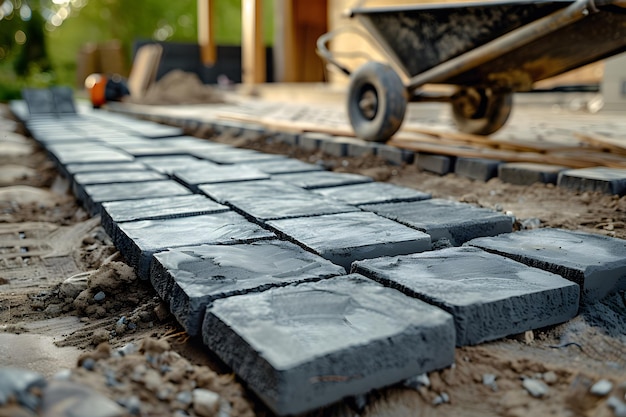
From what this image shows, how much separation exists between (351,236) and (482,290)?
603mm

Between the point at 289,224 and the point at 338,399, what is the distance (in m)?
1.10

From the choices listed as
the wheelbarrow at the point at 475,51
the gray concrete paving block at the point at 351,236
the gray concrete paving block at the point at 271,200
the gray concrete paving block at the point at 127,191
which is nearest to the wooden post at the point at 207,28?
the wheelbarrow at the point at 475,51

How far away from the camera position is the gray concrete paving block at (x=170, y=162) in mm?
3789

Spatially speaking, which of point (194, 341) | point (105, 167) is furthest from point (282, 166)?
point (194, 341)

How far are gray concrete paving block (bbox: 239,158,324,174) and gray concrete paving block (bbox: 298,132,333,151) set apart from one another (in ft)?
2.32

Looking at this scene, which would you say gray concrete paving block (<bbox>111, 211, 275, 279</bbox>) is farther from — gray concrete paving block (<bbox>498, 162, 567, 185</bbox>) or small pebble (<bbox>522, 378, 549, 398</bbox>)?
gray concrete paving block (<bbox>498, 162, 567, 185</bbox>)

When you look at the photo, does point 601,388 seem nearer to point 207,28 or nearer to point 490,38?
point 490,38

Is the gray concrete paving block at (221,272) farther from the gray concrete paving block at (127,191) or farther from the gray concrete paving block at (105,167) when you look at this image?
the gray concrete paving block at (105,167)

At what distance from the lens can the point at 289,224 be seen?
2.32m

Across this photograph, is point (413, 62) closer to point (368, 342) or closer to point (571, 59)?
point (571, 59)

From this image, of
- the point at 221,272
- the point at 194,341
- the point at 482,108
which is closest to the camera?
the point at 194,341

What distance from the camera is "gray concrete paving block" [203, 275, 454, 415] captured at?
4.13 feet

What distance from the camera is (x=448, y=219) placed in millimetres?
2389

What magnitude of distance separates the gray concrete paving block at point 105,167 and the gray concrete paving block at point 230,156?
518mm
